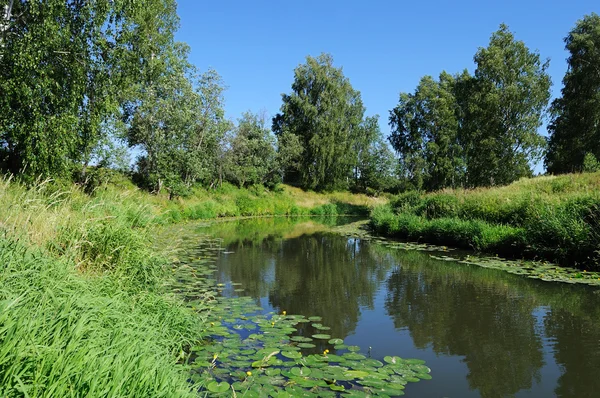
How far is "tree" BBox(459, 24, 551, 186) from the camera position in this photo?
30625 millimetres

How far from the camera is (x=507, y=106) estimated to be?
31.2 m

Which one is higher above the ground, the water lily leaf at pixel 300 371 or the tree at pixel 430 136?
the tree at pixel 430 136

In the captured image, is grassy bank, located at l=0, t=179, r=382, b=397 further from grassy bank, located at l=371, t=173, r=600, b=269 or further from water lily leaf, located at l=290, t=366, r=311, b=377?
grassy bank, located at l=371, t=173, r=600, b=269

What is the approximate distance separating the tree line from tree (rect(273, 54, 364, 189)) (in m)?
0.16

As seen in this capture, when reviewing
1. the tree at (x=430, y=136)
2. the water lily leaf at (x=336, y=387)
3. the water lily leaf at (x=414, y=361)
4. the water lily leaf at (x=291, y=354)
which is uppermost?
the tree at (x=430, y=136)

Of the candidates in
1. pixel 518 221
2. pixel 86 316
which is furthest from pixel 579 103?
pixel 86 316

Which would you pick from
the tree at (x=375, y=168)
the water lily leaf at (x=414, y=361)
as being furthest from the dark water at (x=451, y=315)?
the tree at (x=375, y=168)

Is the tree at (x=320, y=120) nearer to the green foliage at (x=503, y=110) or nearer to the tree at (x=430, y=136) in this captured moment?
the tree at (x=430, y=136)

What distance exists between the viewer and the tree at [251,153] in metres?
38.3

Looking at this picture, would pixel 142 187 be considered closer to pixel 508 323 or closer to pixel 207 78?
pixel 207 78

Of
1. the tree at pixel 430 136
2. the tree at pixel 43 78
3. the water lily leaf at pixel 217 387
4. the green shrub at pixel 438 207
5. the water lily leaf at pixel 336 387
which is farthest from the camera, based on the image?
the tree at pixel 430 136

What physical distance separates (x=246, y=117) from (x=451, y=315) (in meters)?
36.7

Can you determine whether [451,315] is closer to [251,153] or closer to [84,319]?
[84,319]

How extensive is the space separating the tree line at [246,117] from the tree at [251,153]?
0.43 ft
